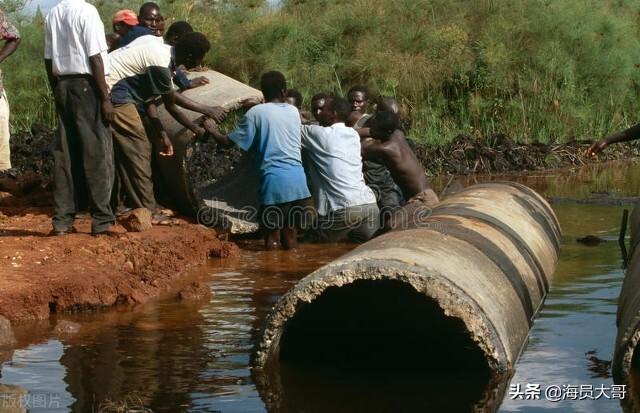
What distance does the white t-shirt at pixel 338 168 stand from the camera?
9461 millimetres

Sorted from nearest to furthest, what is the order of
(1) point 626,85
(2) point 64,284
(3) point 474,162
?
1. (2) point 64,284
2. (3) point 474,162
3. (1) point 626,85

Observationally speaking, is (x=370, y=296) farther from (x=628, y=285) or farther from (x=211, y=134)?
(x=211, y=134)

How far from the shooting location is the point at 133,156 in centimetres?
958

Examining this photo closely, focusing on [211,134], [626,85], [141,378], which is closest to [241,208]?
[211,134]

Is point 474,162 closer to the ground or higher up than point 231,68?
closer to the ground

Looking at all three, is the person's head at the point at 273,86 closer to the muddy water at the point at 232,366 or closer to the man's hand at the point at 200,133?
the man's hand at the point at 200,133

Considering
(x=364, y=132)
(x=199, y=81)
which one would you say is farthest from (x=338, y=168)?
(x=199, y=81)

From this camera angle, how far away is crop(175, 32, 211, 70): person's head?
971cm

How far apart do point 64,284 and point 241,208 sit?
11.9 feet

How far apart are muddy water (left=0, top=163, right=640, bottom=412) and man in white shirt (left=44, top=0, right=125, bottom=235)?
3.71 ft

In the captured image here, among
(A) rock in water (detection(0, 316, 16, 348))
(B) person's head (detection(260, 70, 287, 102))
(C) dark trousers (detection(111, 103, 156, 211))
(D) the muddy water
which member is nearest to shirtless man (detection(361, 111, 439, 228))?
(B) person's head (detection(260, 70, 287, 102))

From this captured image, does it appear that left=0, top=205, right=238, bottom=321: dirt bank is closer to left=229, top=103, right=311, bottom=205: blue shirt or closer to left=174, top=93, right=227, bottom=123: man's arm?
left=229, top=103, right=311, bottom=205: blue shirt

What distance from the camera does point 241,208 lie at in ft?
34.6

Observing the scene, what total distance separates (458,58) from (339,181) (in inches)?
327
